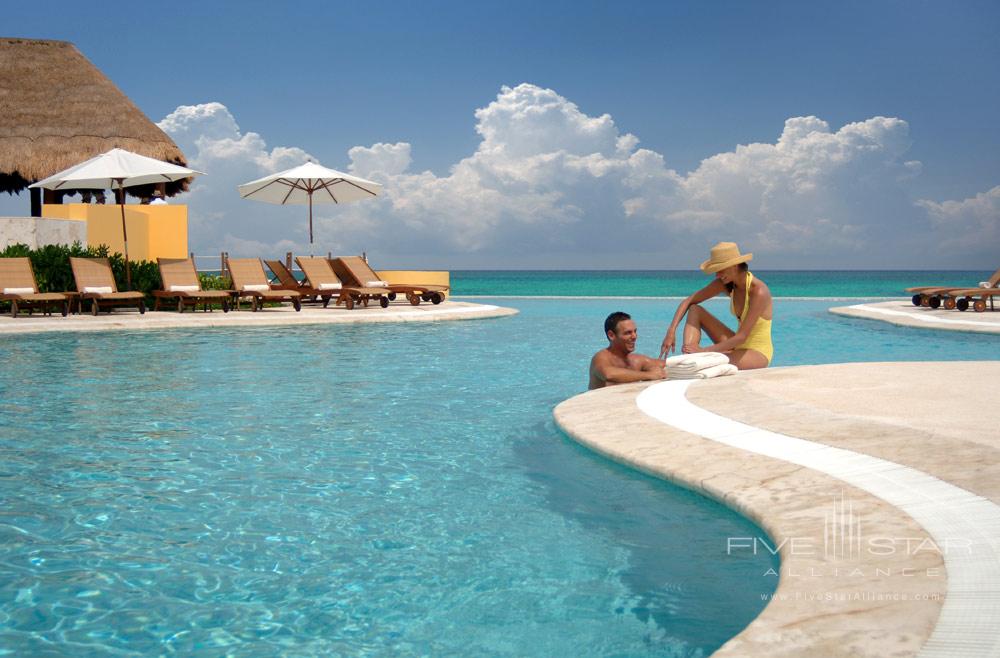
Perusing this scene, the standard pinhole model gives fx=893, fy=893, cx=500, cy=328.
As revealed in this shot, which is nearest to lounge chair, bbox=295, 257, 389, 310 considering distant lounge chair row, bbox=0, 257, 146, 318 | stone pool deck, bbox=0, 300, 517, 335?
stone pool deck, bbox=0, 300, 517, 335

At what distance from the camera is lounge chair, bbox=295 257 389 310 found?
16.4 metres

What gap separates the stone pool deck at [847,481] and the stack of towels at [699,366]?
160 mm

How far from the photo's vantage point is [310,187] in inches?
750

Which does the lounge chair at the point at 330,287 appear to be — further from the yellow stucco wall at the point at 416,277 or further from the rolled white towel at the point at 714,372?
the rolled white towel at the point at 714,372

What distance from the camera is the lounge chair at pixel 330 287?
1642 centimetres

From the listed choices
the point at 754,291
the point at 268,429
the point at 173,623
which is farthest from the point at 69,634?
the point at 754,291

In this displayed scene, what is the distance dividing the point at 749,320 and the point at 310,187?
13976mm

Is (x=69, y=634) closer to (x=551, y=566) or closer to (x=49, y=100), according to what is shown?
(x=551, y=566)

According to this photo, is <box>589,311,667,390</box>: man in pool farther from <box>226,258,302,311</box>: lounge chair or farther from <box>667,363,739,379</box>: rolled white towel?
<box>226,258,302,311</box>: lounge chair

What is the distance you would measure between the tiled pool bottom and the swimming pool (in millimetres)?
12

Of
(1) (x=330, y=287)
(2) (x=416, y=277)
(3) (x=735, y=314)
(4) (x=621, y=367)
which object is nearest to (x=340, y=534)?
(4) (x=621, y=367)

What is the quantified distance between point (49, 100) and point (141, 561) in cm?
2363

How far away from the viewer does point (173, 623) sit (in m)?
2.96

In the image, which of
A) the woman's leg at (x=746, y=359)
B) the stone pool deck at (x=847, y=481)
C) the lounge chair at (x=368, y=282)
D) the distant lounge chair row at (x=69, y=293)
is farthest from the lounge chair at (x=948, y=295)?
the distant lounge chair row at (x=69, y=293)
